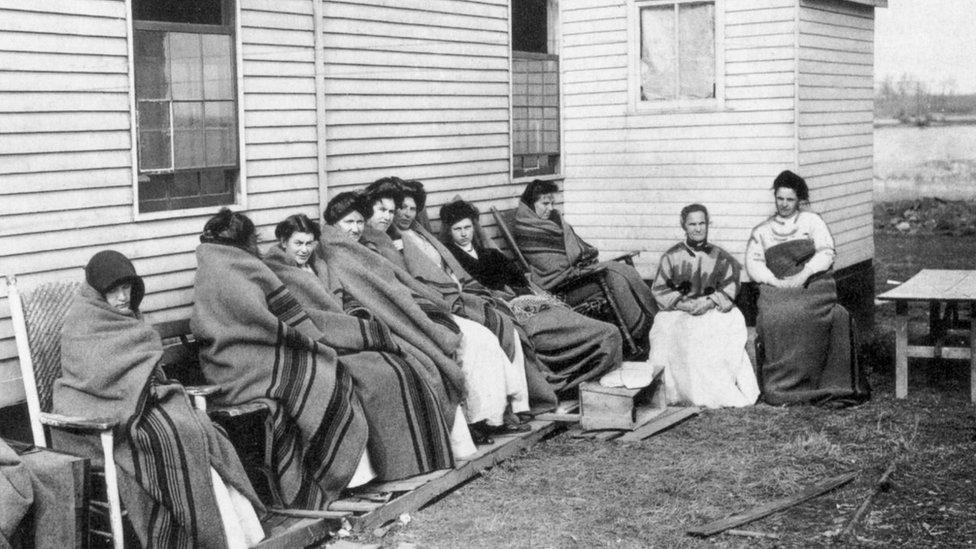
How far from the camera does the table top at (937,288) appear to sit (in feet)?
25.2

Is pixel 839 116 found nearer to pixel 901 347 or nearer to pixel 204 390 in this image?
pixel 901 347

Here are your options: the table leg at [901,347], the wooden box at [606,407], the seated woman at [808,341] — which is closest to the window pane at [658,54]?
the seated woman at [808,341]

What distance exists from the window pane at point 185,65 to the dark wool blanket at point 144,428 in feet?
5.47

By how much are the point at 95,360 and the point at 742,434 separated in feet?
13.7

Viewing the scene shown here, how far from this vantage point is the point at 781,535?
536 centimetres

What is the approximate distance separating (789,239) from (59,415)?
18.2 ft

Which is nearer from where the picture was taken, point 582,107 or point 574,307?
point 574,307

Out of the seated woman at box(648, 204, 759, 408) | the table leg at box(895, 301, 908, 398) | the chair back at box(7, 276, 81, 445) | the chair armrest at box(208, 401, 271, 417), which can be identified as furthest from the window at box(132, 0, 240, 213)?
the table leg at box(895, 301, 908, 398)

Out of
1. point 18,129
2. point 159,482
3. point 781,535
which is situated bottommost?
point 781,535

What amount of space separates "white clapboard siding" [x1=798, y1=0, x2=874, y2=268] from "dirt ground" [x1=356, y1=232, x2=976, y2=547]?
2.82 m

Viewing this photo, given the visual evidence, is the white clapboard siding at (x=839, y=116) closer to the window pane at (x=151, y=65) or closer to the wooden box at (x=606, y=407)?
the wooden box at (x=606, y=407)

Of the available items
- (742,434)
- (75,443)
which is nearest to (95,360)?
(75,443)

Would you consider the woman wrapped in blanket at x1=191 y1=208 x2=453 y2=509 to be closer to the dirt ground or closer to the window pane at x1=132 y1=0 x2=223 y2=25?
Result: the dirt ground

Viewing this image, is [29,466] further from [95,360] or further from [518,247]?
[518,247]
